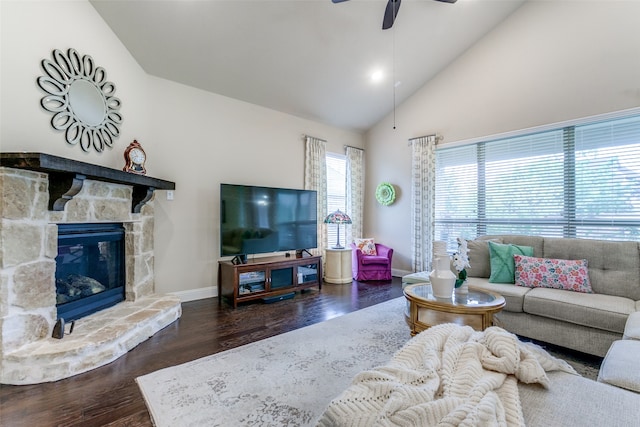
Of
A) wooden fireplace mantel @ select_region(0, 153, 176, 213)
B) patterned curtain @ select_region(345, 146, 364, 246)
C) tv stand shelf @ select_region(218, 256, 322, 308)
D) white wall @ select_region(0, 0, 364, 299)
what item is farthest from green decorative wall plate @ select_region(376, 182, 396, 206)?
wooden fireplace mantel @ select_region(0, 153, 176, 213)

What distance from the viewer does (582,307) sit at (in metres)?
2.37

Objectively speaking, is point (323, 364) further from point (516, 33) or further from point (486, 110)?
point (516, 33)

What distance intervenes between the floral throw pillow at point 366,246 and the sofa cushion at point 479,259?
210 cm

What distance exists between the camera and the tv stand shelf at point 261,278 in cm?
368

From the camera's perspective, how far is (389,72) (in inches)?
180

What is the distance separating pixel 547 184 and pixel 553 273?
1638mm

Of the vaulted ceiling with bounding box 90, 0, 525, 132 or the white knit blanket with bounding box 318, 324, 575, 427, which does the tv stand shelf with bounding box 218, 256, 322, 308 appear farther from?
the white knit blanket with bounding box 318, 324, 575, 427

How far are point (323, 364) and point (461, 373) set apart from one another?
1.41 m

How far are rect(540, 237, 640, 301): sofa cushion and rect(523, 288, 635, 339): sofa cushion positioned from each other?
15 cm

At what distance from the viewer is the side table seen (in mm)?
5031

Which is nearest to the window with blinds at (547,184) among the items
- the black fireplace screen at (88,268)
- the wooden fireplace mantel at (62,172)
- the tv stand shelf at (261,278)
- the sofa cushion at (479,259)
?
the sofa cushion at (479,259)

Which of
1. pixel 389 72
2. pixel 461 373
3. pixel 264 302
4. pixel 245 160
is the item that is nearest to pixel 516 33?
pixel 389 72

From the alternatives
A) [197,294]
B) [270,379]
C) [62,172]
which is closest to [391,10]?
[62,172]

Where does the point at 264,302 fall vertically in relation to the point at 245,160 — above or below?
below
